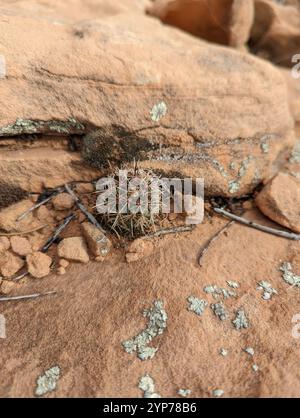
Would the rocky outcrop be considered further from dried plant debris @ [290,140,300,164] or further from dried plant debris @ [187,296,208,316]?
dried plant debris @ [187,296,208,316]

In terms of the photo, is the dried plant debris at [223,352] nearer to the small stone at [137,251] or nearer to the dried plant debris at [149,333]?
the dried plant debris at [149,333]

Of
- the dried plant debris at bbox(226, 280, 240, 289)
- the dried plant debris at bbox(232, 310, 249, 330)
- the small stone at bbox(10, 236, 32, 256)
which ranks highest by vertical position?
the small stone at bbox(10, 236, 32, 256)

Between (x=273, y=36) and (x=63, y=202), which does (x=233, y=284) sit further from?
(x=273, y=36)

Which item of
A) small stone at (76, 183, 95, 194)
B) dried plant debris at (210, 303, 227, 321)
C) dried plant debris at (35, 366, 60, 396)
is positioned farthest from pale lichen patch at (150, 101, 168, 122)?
dried plant debris at (35, 366, 60, 396)

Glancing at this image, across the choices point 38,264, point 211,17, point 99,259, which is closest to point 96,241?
point 99,259
